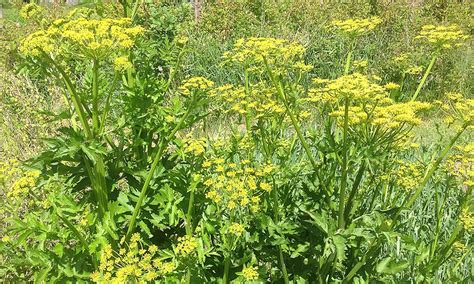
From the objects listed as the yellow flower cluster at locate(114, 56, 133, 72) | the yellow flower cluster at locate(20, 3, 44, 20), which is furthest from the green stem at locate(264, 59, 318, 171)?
the yellow flower cluster at locate(20, 3, 44, 20)

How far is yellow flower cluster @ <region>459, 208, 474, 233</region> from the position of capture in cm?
272

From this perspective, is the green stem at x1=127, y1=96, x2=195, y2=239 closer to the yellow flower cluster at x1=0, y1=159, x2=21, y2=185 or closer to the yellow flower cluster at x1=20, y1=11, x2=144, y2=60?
the yellow flower cluster at x1=20, y1=11, x2=144, y2=60

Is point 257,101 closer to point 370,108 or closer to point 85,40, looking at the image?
point 370,108

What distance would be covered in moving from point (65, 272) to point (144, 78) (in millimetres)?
1112

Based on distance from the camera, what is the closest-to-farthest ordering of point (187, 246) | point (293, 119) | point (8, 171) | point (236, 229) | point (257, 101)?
point (187, 246) < point (236, 229) < point (293, 119) < point (257, 101) < point (8, 171)

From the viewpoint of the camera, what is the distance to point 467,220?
2.74 metres

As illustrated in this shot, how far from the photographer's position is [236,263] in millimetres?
2930

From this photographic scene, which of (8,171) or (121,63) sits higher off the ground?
(121,63)

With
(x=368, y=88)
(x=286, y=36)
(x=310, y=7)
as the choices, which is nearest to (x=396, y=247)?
(x=368, y=88)

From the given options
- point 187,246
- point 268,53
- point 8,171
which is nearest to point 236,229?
point 187,246

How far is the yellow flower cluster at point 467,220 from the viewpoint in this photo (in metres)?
2.72

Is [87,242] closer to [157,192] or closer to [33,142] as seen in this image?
[157,192]

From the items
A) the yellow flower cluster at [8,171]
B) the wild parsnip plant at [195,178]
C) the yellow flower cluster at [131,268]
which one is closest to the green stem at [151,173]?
the wild parsnip plant at [195,178]

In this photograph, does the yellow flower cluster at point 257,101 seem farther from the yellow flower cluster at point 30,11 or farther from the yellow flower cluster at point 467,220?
the yellow flower cluster at point 467,220
